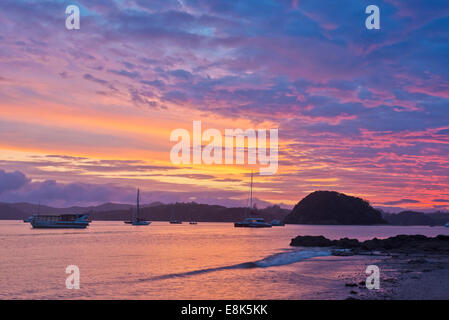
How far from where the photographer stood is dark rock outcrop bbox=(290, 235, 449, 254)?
6462cm

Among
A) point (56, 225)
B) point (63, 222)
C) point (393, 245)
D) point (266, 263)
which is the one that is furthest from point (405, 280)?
point (56, 225)

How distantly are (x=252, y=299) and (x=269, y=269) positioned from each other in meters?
18.8

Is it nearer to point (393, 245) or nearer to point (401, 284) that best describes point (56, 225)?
point (393, 245)

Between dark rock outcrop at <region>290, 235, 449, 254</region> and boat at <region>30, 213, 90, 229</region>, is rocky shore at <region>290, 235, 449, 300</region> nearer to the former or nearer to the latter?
dark rock outcrop at <region>290, 235, 449, 254</region>

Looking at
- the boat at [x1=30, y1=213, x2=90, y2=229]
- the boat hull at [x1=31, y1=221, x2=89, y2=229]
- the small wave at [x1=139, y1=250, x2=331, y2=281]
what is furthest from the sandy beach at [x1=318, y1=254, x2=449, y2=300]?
the boat at [x1=30, y1=213, x2=90, y2=229]

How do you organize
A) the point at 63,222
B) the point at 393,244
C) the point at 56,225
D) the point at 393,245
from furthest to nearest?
the point at 56,225, the point at 63,222, the point at 393,244, the point at 393,245

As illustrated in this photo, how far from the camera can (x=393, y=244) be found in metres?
72.5

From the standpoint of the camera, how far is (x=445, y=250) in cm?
6097

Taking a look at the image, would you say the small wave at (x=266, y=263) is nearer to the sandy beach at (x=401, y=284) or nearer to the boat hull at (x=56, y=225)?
the sandy beach at (x=401, y=284)

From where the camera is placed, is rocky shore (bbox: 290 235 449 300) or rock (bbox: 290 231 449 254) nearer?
rocky shore (bbox: 290 235 449 300)

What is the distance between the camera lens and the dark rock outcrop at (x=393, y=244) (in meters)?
64.6

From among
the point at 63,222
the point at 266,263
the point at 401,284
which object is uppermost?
the point at 401,284

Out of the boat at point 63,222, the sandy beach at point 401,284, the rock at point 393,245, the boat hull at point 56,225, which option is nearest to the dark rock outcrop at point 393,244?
the rock at point 393,245
